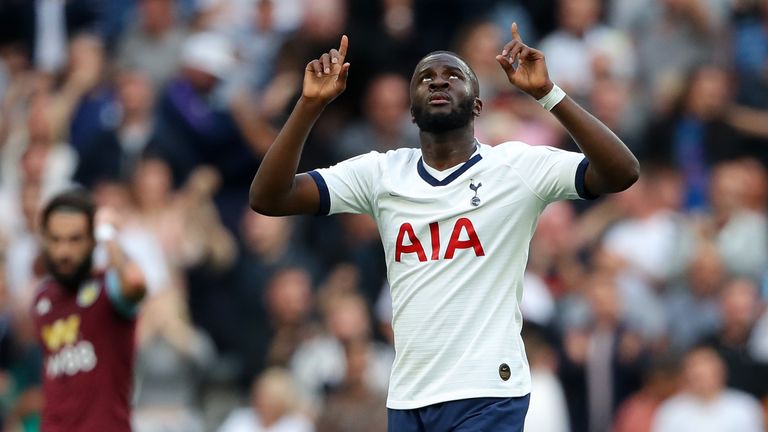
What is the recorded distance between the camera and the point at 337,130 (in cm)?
1389

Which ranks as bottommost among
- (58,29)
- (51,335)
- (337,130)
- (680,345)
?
(680,345)

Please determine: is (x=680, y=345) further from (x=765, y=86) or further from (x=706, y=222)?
(x=765, y=86)

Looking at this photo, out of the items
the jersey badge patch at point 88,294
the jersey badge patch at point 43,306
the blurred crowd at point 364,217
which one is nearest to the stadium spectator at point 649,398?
the blurred crowd at point 364,217

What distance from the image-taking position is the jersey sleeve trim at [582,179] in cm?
668

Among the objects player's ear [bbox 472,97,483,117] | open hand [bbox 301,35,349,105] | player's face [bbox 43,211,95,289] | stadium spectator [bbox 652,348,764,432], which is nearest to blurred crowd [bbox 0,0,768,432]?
stadium spectator [bbox 652,348,764,432]

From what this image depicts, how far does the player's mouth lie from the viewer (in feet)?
22.4

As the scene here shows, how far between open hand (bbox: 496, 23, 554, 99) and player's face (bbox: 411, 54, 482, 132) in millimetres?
299

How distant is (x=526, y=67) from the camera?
260 inches

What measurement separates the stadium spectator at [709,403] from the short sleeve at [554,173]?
190 inches

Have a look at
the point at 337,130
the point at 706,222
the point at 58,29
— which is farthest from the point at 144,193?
the point at 706,222

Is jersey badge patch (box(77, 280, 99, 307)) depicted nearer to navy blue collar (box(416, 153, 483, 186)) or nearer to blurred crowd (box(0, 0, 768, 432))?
navy blue collar (box(416, 153, 483, 186))

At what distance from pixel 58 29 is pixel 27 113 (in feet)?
5.11

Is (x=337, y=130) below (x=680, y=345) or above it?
above

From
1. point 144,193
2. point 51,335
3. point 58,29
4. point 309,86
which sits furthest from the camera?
point 58,29
